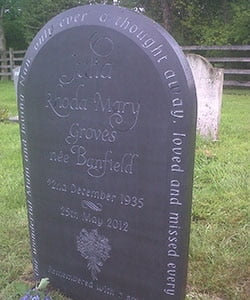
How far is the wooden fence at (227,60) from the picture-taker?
13.0 m

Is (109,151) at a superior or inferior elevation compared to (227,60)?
inferior

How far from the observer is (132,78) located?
5.60 feet

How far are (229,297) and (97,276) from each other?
25.4 inches

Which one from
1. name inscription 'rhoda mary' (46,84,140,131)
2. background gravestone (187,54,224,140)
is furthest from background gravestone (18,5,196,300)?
background gravestone (187,54,224,140)

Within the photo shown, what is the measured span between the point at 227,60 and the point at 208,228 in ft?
35.8

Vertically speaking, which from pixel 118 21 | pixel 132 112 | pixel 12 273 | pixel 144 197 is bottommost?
pixel 12 273

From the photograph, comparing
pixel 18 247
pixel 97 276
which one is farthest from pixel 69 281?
pixel 18 247

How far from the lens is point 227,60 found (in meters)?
13.1

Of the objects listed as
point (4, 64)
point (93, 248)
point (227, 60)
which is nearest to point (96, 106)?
point (93, 248)

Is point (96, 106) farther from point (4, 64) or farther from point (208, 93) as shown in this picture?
point (4, 64)

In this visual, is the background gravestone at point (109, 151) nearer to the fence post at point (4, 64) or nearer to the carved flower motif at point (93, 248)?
the carved flower motif at point (93, 248)

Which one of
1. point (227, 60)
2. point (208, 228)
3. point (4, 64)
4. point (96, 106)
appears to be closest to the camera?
point (96, 106)

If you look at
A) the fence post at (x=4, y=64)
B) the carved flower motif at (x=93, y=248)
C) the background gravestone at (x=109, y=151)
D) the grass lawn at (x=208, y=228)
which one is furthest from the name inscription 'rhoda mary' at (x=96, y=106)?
the fence post at (x=4, y=64)

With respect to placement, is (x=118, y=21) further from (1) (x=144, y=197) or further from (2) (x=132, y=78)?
(1) (x=144, y=197)
